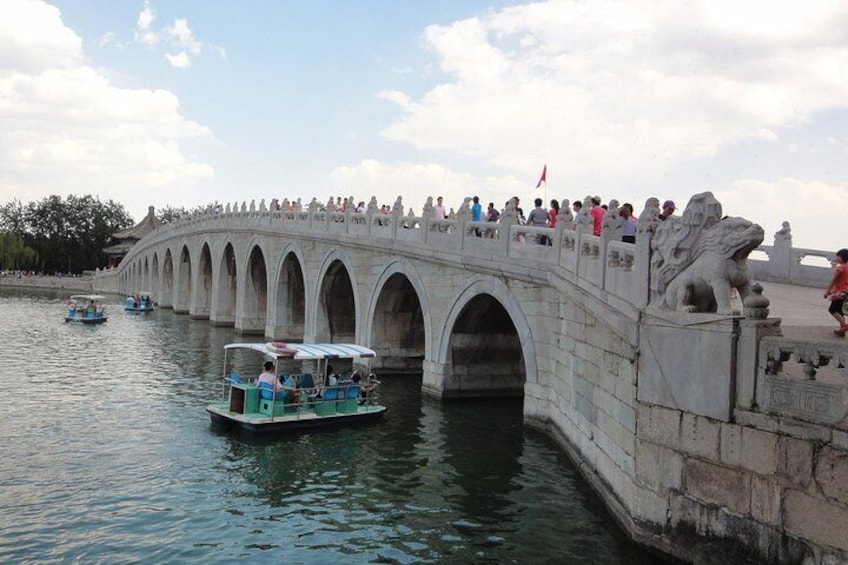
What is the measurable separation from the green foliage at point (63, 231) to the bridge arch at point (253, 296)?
6338 centimetres

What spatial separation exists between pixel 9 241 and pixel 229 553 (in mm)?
89899

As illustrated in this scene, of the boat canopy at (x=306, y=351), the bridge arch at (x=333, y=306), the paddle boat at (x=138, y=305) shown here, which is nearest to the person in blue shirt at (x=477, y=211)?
the boat canopy at (x=306, y=351)

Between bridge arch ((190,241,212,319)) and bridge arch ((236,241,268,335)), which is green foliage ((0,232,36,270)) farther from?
bridge arch ((236,241,268,335))

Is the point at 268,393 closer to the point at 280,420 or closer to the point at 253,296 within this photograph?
the point at 280,420

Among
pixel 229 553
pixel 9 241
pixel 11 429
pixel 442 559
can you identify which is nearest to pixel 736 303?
pixel 442 559

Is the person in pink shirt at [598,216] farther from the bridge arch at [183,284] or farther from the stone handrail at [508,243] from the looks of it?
the bridge arch at [183,284]

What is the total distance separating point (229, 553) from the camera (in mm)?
9289

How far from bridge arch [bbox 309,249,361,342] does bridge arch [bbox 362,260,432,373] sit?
4350 mm

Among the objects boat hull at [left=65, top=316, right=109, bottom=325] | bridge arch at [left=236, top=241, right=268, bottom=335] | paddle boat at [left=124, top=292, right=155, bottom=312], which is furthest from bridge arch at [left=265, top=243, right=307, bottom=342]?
paddle boat at [left=124, top=292, right=155, bottom=312]

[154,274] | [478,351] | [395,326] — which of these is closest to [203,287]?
[154,274]

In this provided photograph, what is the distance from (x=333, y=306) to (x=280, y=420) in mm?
13036

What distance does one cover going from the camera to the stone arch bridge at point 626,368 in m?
7.18

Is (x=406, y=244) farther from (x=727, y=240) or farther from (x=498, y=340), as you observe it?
(x=727, y=240)

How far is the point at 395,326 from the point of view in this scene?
75.8 feet
